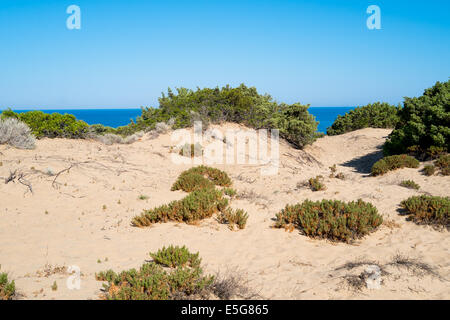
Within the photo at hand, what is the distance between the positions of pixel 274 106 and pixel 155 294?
22025mm

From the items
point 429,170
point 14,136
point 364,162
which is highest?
point 14,136

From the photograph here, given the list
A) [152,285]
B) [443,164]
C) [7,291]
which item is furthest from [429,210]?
[7,291]

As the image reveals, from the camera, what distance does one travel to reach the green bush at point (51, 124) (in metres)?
14.2

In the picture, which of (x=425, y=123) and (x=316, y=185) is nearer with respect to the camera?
(x=316, y=185)

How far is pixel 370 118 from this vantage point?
101ft

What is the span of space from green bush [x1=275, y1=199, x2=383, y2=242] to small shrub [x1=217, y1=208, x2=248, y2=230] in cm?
84

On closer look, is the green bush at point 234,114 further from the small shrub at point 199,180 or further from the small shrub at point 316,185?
the small shrub at point 316,185

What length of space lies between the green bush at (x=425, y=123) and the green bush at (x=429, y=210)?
926cm

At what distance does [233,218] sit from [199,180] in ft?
10.3

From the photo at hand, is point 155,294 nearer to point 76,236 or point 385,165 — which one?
point 76,236

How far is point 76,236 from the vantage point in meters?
6.18

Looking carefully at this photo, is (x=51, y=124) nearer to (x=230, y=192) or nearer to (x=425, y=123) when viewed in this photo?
(x=230, y=192)

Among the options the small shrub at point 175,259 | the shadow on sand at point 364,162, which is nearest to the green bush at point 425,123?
the shadow on sand at point 364,162

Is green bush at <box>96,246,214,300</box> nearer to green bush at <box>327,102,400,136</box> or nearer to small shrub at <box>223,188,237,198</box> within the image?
small shrub at <box>223,188,237,198</box>
